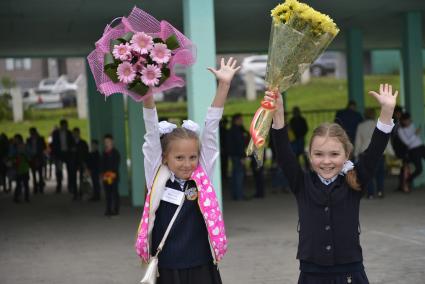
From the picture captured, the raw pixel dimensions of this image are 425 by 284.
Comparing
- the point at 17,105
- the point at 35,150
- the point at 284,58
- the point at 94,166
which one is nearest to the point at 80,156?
the point at 94,166

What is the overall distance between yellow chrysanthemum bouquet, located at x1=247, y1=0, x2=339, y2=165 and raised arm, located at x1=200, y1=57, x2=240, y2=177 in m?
0.25

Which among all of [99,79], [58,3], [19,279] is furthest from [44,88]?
[99,79]

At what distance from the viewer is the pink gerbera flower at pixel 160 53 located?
192 inches

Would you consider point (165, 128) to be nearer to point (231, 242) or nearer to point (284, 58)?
point (284, 58)

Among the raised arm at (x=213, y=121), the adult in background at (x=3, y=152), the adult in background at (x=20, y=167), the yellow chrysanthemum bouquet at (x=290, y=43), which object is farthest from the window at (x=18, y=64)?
the yellow chrysanthemum bouquet at (x=290, y=43)

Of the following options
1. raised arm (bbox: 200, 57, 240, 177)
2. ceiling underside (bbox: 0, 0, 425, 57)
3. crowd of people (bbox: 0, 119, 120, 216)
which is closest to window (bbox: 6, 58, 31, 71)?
ceiling underside (bbox: 0, 0, 425, 57)

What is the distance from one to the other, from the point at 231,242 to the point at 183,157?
6.70 meters

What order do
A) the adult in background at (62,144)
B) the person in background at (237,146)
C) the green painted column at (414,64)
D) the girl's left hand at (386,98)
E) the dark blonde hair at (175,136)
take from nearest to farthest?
the girl's left hand at (386,98), the dark blonde hair at (175,136), the person in background at (237,146), the green painted column at (414,64), the adult in background at (62,144)

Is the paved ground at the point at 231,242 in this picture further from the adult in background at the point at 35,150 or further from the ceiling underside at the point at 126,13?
the ceiling underside at the point at 126,13

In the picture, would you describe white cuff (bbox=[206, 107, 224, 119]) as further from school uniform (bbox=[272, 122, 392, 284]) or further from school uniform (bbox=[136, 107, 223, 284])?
school uniform (bbox=[272, 122, 392, 284])

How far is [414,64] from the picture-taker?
57.5ft

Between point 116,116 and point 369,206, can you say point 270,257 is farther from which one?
point 116,116

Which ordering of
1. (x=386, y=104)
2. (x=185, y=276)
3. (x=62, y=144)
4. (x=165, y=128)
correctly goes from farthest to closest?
(x=62, y=144), (x=165, y=128), (x=185, y=276), (x=386, y=104)

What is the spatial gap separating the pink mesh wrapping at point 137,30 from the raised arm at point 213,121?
207mm
